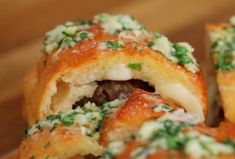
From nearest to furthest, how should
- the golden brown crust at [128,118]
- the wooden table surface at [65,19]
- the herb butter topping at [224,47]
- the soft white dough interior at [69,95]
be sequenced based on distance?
the golden brown crust at [128,118]
the soft white dough interior at [69,95]
the herb butter topping at [224,47]
the wooden table surface at [65,19]

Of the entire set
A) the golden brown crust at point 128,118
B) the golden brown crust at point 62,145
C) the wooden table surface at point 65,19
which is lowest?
the golden brown crust at point 62,145

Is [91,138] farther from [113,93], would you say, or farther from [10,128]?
[10,128]

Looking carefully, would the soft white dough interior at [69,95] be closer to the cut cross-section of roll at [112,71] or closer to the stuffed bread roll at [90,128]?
the cut cross-section of roll at [112,71]

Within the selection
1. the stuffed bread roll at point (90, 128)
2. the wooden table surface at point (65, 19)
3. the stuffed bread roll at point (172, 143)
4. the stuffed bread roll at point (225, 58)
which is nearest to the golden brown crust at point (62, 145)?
the stuffed bread roll at point (90, 128)

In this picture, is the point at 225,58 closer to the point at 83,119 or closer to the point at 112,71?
the point at 112,71

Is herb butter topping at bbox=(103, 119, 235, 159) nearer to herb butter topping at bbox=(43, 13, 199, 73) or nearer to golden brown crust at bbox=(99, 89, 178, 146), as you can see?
golden brown crust at bbox=(99, 89, 178, 146)

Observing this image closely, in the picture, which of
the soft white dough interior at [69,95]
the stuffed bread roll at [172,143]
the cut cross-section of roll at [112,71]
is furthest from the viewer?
the soft white dough interior at [69,95]

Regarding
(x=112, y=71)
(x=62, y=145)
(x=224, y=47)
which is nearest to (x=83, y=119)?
(x=62, y=145)
